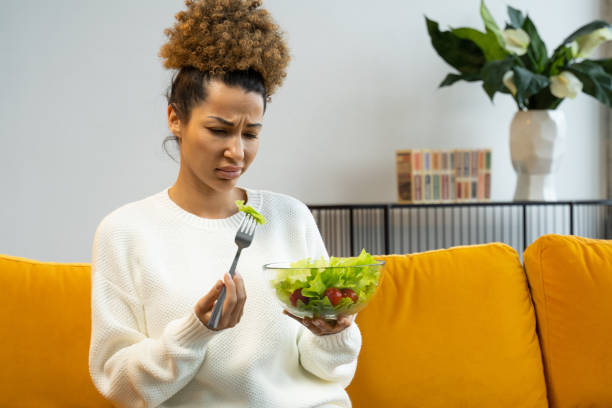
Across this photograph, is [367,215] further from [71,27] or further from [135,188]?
[71,27]

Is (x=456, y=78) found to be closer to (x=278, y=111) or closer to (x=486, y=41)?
(x=486, y=41)

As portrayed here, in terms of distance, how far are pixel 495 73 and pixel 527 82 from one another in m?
0.14

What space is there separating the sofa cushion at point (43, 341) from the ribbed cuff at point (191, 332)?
0.44m

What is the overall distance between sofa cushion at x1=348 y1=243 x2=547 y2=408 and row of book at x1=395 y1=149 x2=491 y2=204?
1290mm

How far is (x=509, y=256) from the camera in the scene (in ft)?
5.42

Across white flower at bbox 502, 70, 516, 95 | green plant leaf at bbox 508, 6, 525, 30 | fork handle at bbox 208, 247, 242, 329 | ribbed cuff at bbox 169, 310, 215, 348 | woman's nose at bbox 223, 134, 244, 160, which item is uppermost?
Answer: green plant leaf at bbox 508, 6, 525, 30

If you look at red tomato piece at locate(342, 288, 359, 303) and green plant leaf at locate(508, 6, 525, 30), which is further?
green plant leaf at locate(508, 6, 525, 30)

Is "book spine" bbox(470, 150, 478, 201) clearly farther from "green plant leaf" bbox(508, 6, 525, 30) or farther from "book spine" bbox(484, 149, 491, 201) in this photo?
"green plant leaf" bbox(508, 6, 525, 30)

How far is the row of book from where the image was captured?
9.54ft

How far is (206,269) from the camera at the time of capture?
126cm

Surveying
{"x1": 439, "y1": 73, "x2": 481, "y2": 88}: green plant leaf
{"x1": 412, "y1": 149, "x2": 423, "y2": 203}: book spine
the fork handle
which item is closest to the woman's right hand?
the fork handle

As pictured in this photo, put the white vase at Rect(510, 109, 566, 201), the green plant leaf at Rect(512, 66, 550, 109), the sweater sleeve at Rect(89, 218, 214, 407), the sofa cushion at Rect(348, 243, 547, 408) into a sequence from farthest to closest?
the white vase at Rect(510, 109, 566, 201), the green plant leaf at Rect(512, 66, 550, 109), the sofa cushion at Rect(348, 243, 547, 408), the sweater sleeve at Rect(89, 218, 214, 407)

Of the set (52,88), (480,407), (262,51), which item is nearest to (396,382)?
(480,407)

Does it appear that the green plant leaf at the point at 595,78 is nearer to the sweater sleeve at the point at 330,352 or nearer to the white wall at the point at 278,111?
the white wall at the point at 278,111
